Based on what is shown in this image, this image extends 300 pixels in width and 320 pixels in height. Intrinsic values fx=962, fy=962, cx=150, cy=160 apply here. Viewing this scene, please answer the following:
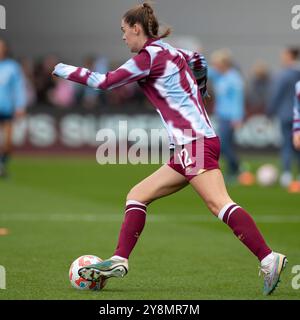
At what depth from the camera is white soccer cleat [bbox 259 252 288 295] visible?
7.32 metres

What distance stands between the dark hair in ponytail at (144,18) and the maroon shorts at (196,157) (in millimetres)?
924

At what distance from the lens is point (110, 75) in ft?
24.1

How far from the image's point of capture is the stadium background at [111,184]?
27.4 ft

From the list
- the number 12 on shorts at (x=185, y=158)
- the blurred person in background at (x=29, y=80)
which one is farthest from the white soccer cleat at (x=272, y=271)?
the blurred person in background at (x=29, y=80)

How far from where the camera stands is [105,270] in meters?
7.56

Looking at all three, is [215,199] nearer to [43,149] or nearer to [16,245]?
[16,245]

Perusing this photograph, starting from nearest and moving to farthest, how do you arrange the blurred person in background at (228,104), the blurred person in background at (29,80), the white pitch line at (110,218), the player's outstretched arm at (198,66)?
the player's outstretched arm at (198,66)
the white pitch line at (110,218)
the blurred person in background at (228,104)
the blurred person in background at (29,80)

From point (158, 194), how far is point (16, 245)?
9.78 feet

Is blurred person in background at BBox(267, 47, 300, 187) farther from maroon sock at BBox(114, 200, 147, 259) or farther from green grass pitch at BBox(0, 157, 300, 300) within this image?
maroon sock at BBox(114, 200, 147, 259)

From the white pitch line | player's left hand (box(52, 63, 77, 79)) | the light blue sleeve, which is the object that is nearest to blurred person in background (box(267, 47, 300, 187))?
the white pitch line

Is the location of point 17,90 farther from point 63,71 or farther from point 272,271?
point 272,271

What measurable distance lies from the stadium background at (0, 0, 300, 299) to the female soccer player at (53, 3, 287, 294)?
0.36m

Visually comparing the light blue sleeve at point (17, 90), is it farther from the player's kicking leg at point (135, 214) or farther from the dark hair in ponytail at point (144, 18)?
the dark hair in ponytail at point (144, 18)
